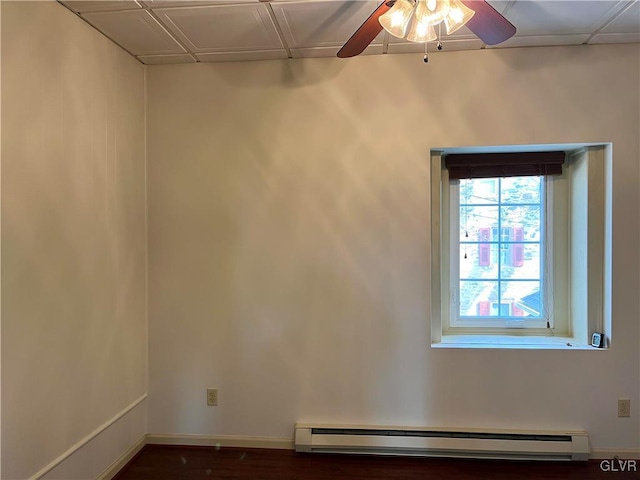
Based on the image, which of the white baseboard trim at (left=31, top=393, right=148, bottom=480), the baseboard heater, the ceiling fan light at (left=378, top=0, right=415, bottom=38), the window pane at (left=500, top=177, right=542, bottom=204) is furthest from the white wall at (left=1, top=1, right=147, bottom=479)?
the window pane at (left=500, top=177, right=542, bottom=204)

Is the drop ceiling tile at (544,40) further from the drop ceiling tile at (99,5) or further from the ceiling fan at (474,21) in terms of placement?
the drop ceiling tile at (99,5)

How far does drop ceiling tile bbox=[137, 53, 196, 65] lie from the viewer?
2.28 meters

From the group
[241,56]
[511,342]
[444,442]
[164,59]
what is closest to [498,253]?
[511,342]

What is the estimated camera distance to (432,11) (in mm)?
1377

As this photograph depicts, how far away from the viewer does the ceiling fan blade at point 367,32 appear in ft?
4.73

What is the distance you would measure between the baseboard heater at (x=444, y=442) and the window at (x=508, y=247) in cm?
55

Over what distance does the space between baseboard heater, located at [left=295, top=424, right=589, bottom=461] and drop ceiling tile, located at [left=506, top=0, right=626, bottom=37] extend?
2.37 m

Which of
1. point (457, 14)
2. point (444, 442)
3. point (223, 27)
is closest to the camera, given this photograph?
point (457, 14)

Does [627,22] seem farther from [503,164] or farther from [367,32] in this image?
[367,32]

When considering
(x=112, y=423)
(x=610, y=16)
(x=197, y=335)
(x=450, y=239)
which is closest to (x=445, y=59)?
(x=610, y=16)

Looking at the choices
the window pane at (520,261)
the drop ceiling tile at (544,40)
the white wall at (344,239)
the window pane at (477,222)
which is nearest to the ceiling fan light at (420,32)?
the white wall at (344,239)

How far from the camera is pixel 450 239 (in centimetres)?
258

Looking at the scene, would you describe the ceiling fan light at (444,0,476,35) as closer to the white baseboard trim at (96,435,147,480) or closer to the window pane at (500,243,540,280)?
the window pane at (500,243,540,280)

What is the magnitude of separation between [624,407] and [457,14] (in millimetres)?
2448
